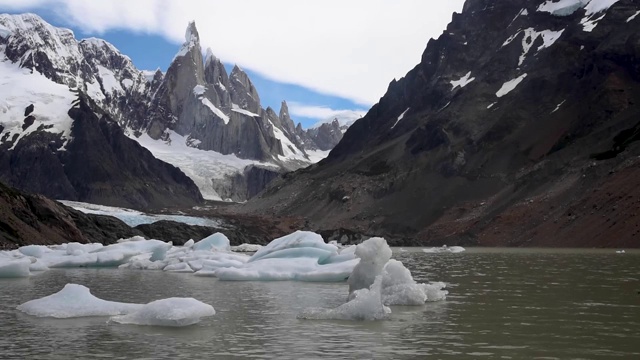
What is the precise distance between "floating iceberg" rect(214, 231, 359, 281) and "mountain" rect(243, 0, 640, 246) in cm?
5577

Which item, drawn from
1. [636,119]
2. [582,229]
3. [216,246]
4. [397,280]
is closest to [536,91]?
[636,119]

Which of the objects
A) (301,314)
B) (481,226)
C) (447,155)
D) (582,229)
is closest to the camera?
(301,314)

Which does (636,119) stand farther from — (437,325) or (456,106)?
(437,325)

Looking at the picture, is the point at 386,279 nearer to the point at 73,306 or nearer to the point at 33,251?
the point at 73,306

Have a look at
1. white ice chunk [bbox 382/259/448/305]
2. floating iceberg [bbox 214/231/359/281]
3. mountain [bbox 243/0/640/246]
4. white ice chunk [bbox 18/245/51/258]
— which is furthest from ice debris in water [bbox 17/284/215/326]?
mountain [bbox 243/0/640/246]

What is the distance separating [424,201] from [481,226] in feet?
108

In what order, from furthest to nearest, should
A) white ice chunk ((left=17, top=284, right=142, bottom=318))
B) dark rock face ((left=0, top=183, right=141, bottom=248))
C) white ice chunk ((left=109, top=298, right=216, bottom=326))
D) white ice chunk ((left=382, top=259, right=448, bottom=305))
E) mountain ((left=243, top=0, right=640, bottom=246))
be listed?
mountain ((left=243, top=0, right=640, bottom=246)) → dark rock face ((left=0, top=183, right=141, bottom=248)) → white ice chunk ((left=382, top=259, right=448, bottom=305)) → white ice chunk ((left=17, top=284, right=142, bottom=318)) → white ice chunk ((left=109, top=298, right=216, bottom=326))

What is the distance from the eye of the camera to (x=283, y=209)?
19988 cm

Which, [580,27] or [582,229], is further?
[580,27]

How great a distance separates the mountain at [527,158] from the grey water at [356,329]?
63.7 meters

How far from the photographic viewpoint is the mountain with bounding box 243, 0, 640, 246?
105 metres

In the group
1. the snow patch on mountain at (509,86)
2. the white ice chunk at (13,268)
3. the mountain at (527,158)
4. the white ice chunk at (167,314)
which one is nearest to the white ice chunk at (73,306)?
A: the white ice chunk at (167,314)

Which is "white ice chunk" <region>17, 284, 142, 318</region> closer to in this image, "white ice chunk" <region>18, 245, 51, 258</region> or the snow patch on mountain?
"white ice chunk" <region>18, 245, 51, 258</region>

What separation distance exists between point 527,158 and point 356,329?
5327 inches
